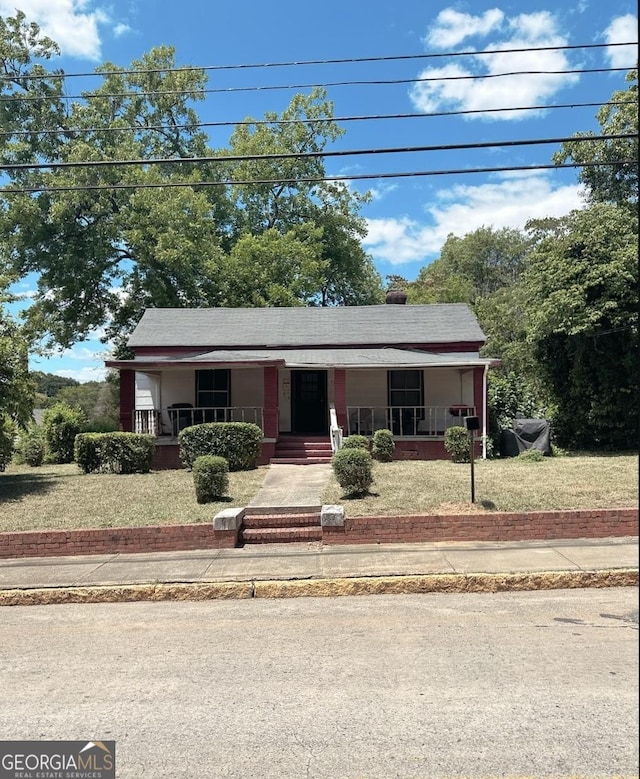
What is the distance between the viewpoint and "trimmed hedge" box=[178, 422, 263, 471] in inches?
539

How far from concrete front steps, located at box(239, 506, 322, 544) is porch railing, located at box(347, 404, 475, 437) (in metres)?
7.46

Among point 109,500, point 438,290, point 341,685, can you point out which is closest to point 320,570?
point 341,685

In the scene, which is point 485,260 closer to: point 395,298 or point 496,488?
point 395,298

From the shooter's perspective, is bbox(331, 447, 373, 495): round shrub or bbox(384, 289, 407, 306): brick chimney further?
bbox(384, 289, 407, 306): brick chimney

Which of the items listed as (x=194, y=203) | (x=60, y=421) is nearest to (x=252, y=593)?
(x=60, y=421)

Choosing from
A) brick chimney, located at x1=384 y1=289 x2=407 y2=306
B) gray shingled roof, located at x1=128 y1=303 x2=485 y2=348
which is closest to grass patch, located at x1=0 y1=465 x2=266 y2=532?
gray shingled roof, located at x1=128 y1=303 x2=485 y2=348

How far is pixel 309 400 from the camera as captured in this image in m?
18.9

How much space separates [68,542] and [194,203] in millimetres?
22382

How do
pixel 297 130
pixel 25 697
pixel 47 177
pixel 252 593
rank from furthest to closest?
1. pixel 297 130
2. pixel 47 177
3. pixel 252 593
4. pixel 25 697

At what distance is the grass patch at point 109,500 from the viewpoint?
921 cm

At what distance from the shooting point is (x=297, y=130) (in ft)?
119

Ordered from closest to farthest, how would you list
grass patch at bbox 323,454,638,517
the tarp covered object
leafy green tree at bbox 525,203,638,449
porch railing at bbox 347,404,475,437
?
grass patch at bbox 323,454,638,517 → leafy green tree at bbox 525,203,638,449 → the tarp covered object → porch railing at bbox 347,404,475,437

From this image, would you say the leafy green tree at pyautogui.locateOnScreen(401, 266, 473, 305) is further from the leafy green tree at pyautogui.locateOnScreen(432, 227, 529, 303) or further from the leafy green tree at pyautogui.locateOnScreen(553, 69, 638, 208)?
the leafy green tree at pyautogui.locateOnScreen(553, 69, 638, 208)

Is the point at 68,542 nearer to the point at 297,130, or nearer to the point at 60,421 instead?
the point at 60,421
